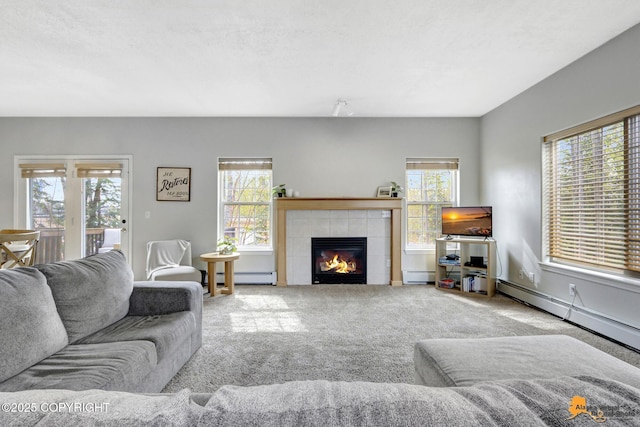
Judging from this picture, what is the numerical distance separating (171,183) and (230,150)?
1.05 m

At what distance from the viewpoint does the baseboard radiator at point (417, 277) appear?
15.4 feet

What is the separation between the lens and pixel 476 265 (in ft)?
13.7

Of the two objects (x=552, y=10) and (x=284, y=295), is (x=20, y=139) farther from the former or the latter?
(x=552, y=10)

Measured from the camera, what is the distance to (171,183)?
15.3 ft

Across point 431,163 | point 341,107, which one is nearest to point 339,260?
point 431,163

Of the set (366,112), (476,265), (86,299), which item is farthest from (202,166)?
(476,265)

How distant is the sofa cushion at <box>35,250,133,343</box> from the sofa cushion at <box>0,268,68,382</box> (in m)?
0.09

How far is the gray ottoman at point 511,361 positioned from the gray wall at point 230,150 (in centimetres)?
337

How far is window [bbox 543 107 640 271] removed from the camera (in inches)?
100

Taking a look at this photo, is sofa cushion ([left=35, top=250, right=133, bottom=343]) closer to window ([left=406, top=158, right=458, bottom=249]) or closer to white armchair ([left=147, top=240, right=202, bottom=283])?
white armchair ([left=147, top=240, right=202, bottom=283])

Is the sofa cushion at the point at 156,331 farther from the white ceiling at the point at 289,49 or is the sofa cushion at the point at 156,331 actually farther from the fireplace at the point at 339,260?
the fireplace at the point at 339,260

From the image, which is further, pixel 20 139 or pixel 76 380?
pixel 20 139

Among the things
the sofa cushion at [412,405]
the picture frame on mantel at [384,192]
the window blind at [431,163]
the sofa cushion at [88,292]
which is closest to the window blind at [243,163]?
the picture frame on mantel at [384,192]

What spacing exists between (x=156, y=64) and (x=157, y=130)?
191 centimetres
